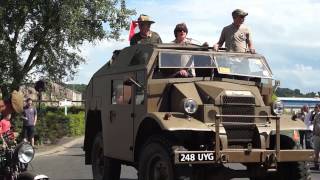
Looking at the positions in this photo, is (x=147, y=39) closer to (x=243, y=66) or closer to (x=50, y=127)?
(x=243, y=66)

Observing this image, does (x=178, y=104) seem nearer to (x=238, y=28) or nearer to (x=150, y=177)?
(x=150, y=177)

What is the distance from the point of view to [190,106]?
8602 millimetres

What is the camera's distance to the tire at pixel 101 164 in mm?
11102

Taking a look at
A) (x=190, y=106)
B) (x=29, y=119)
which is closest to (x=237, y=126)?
(x=190, y=106)

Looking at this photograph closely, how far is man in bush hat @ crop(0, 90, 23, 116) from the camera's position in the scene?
22.7 ft

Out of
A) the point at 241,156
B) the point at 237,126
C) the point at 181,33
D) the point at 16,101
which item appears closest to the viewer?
the point at 16,101

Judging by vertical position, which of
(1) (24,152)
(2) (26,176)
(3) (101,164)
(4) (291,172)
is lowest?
(3) (101,164)

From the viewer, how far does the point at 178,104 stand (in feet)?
29.6

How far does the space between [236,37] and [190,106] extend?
2230mm

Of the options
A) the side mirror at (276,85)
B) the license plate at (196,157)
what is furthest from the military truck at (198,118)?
the side mirror at (276,85)

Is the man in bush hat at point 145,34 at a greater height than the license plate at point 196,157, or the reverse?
the man in bush hat at point 145,34

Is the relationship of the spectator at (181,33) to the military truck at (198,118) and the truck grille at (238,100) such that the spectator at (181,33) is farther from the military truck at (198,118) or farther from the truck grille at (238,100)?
the truck grille at (238,100)

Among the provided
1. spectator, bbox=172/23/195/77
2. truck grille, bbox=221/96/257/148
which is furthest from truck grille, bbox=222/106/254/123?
spectator, bbox=172/23/195/77

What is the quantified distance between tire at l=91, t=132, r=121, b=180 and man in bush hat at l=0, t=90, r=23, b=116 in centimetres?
401
